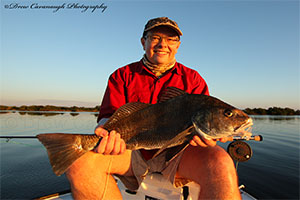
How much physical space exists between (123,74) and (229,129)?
2.41 meters

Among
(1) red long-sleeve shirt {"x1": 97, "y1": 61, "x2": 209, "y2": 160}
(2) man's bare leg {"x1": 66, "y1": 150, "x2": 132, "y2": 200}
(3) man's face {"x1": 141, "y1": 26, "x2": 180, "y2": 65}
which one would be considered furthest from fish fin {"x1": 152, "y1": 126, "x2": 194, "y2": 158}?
(3) man's face {"x1": 141, "y1": 26, "x2": 180, "y2": 65}

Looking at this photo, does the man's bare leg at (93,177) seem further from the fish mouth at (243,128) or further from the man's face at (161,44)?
the man's face at (161,44)

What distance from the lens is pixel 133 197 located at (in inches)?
131

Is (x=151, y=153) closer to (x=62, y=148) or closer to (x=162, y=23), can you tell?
(x=62, y=148)

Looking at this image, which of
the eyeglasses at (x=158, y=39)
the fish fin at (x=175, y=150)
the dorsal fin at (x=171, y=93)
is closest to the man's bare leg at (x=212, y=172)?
the fish fin at (x=175, y=150)

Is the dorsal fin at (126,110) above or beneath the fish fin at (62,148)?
above

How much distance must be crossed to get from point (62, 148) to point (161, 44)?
2.67 metres

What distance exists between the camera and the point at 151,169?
10.5ft

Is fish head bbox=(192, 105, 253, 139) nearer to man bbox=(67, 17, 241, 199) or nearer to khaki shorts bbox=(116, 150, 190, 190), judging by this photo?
man bbox=(67, 17, 241, 199)

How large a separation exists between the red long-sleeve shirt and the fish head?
1.29 metres

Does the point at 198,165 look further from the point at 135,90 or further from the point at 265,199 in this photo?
the point at 265,199

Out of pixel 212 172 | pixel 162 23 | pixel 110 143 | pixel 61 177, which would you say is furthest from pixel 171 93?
pixel 61 177

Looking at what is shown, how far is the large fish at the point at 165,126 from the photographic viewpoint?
7.84ft

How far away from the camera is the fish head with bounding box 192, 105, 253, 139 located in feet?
7.85
